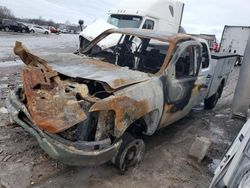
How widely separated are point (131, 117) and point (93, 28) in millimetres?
8405

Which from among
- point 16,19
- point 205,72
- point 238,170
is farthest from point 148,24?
point 16,19

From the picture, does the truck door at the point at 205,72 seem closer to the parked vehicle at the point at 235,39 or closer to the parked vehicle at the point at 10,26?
the parked vehicle at the point at 235,39

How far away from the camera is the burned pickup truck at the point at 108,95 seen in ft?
11.1

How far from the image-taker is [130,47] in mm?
5730

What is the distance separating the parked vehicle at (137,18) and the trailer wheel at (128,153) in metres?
7.32

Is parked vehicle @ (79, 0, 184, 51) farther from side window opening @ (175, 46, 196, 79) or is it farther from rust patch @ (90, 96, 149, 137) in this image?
rust patch @ (90, 96, 149, 137)

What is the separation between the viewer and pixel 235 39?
21016mm

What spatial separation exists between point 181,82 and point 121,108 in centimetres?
171

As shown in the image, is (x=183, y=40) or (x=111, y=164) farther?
A: (x=183, y=40)

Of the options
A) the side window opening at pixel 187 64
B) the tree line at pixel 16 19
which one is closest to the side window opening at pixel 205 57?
the side window opening at pixel 187 64

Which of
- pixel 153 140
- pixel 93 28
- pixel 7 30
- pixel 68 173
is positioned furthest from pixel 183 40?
pixel 7 30

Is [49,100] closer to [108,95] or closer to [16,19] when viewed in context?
[108,95]

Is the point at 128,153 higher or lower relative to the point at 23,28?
higher

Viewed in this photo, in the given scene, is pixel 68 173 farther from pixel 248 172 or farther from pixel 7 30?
pixel 7 30
